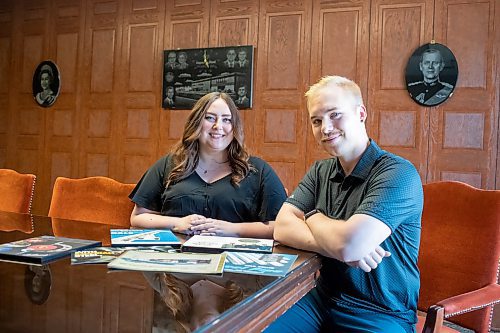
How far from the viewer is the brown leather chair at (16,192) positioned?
253cm

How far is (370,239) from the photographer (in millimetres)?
1371

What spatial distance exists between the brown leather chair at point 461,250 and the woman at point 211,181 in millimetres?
634

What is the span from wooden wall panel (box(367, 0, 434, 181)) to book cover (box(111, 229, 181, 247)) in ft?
9.66

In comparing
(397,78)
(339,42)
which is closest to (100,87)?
(339,42)

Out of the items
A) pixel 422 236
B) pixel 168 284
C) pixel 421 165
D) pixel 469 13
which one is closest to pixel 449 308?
pixel 422 236

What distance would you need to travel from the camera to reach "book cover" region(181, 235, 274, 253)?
138 centimetres

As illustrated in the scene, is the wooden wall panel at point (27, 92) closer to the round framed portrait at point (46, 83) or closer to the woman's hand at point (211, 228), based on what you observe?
the round framed portrait at point (46, 83)

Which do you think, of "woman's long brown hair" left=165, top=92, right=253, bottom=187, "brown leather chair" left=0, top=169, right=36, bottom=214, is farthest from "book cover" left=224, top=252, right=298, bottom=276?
"brown leather chair" left=0, top=169, right=36, bottom=214

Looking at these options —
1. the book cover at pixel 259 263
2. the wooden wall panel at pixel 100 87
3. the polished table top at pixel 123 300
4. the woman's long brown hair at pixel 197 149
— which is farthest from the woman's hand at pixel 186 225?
the wooden wall panel at pixel 100 87

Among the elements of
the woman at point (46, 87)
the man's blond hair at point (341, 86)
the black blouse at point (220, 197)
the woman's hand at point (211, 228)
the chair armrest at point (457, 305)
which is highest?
the woman at point (46, 87)

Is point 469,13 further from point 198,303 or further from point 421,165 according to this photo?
point 198,303

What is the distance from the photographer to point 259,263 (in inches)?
48.9

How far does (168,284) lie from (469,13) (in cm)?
375

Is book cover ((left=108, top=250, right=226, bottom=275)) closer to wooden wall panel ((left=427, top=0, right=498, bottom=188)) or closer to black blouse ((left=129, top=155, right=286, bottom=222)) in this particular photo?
black blouse ((left=129, top=155, right=286, bottom=222))
